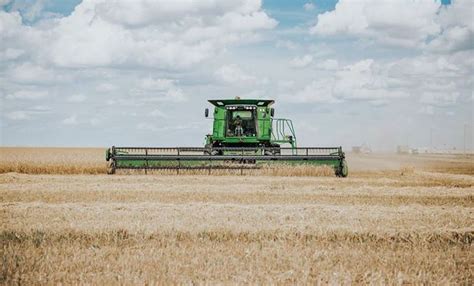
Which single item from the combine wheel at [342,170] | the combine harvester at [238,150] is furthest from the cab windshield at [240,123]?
the combine wheel at [342,170]

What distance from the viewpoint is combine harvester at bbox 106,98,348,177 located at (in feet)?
63.2

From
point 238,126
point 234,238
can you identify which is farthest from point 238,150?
point 234,238

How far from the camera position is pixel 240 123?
2059 cm

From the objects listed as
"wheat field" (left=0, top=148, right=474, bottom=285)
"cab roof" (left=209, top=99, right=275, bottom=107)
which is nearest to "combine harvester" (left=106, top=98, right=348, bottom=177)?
"cab roof" (left=209, top=99, right=275, bottom=107)

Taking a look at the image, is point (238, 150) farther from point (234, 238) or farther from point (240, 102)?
point (234, 238)

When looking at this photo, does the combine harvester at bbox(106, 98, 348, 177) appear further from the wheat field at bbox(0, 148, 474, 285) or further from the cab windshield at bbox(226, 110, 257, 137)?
the wheat field at bbox(0, 148, 474, 285)

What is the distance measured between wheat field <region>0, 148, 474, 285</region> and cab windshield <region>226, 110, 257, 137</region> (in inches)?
282

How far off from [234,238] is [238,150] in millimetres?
12062

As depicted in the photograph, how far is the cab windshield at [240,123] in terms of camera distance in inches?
806

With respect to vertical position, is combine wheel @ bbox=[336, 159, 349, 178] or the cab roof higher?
the cab roof

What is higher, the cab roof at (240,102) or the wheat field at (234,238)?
the cab roof at (240,102)

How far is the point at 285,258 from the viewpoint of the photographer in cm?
645

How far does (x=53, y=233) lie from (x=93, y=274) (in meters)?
2.26

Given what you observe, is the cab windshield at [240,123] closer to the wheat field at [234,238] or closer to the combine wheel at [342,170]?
the combine wheel at [342,170]
